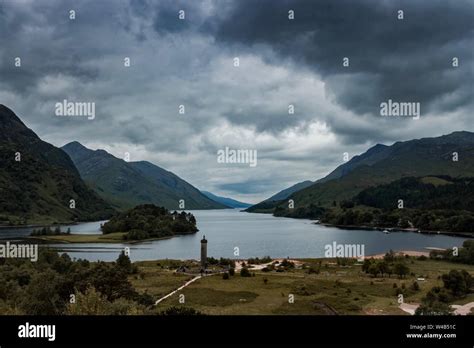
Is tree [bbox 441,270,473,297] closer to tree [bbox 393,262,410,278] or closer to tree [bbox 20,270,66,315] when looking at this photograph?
tree [bbox 393,262,410,278]

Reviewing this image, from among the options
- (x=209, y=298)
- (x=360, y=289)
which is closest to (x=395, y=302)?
(x=360, y=289)

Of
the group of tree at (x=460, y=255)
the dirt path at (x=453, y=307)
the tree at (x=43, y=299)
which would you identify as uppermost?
the tree at (x=43, y=299)

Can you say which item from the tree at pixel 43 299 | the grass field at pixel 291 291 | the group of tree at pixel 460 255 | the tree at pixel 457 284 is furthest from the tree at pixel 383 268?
the tree at pixel 43 299

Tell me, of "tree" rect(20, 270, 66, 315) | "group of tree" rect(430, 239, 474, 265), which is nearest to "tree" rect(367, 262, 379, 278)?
"group of tree" rect(430, 239, 474, 265)

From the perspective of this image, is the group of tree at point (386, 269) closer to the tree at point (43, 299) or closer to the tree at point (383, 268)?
the tree at point (383, 268)

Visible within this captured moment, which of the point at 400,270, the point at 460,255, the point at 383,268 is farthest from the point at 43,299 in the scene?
the point at 460,255

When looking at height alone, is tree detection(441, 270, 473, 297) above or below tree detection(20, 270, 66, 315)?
below

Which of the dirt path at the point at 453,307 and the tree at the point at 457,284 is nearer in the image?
the dirt path at the point at 453,307

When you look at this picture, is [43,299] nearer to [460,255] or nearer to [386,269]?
[386,269]

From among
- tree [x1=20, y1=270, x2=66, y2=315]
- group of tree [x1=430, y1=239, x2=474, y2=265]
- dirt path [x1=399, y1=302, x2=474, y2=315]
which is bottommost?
group of tree [x1=430, y1=239, x2=474, y2=265]
